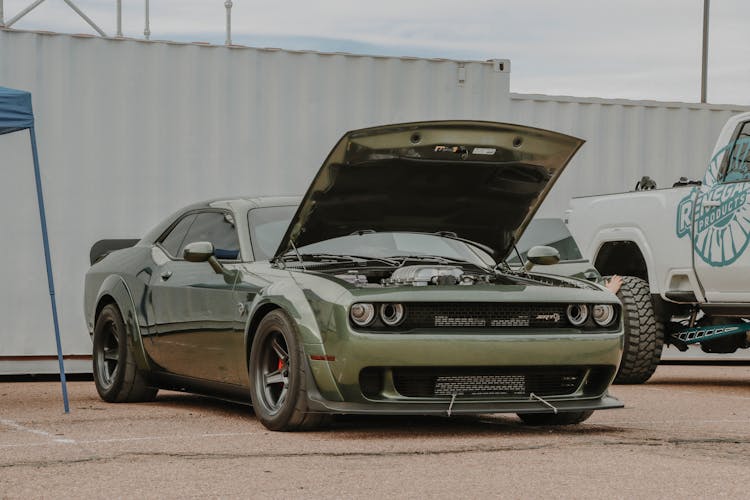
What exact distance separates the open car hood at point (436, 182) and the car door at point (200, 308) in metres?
0.52

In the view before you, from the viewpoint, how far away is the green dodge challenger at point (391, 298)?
6.66 metres

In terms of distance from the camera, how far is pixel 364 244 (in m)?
7.80

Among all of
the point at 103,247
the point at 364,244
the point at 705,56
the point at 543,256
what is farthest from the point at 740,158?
the point at 705,56

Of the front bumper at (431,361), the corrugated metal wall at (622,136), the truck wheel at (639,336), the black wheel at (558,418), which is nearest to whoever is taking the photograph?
the front bumper at (431,361)

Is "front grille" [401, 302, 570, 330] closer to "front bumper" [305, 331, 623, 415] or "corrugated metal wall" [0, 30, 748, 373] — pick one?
"front bumper" [305, 331, 623, 415]

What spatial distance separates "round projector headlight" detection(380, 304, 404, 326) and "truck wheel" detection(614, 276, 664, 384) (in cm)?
510

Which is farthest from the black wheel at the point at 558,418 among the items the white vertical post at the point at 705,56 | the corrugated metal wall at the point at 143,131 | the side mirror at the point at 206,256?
the white vertical post at the point at 705,56

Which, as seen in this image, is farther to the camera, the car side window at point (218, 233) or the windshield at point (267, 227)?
the car side window at point (218, 233)

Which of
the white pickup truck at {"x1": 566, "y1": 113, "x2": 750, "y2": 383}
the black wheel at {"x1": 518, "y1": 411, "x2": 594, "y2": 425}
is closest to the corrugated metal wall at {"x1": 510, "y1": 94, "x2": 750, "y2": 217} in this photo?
the white pickup truck at {"x1": 566, "y1": 113, "x2": 750, "y2": 383}

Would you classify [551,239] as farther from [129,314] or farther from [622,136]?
[129,314]

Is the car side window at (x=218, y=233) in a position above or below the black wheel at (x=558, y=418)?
above

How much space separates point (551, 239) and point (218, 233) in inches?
167

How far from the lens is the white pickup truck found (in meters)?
10.6

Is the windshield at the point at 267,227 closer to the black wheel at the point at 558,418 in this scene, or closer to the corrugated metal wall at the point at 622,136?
the black wheel at the point at 558,418
